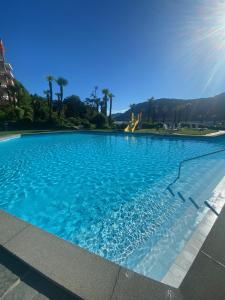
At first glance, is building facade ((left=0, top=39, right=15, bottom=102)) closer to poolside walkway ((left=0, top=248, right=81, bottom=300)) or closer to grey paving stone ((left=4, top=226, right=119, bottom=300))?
grey paving stone ((left=4, top=226, right=119, bottom=300))

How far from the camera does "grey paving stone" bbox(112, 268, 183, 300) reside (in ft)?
4.69

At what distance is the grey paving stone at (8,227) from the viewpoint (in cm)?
208

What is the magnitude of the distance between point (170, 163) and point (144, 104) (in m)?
136

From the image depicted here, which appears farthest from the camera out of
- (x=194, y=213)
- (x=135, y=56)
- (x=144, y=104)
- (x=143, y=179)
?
(x=144, y=104)

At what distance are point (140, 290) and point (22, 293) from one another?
104 centimetres

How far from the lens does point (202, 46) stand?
918 centimetres

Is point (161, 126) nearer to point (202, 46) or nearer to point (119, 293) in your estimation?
point (202, 46)

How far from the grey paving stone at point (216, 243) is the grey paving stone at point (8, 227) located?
2.42m

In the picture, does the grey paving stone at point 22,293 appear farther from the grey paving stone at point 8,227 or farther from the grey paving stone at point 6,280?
the grey paving stone at point 8,227

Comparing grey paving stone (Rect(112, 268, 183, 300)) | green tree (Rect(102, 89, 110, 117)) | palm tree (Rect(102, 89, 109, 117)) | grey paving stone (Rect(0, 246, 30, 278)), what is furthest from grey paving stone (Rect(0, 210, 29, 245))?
palm tree (Rect(102, 89, 109, 117))

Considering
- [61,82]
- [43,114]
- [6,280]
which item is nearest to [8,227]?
[6,280]

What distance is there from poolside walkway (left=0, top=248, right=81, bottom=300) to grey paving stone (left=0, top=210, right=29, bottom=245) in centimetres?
36

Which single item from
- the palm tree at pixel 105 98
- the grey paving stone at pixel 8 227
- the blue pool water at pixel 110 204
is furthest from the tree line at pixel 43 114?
the grey paving stone at pixel 8 227

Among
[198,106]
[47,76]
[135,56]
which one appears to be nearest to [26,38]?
[135,56]
